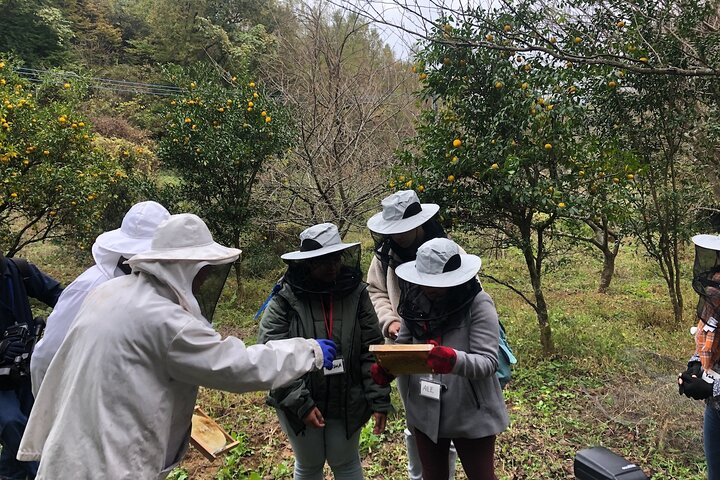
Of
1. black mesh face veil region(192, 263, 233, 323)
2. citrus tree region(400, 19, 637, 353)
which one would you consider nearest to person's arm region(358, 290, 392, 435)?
black mesh face veil region(192, 263, 233, 323)

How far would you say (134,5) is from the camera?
2450 cm

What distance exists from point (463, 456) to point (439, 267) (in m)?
0.88

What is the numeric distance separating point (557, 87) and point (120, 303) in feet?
13.2

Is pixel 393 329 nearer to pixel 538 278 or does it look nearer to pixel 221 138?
pixel 538 278

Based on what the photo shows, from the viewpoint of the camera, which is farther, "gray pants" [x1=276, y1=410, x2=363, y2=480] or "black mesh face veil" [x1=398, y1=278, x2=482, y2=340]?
"gray pants" [x1=276, y1=410, x2=363, y2=480]

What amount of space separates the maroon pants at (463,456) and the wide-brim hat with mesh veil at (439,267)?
2.41 ft

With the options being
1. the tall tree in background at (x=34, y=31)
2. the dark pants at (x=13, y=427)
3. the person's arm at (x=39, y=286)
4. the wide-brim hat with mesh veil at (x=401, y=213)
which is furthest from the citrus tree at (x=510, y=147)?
the tall tree in background at (x=34, y=31)

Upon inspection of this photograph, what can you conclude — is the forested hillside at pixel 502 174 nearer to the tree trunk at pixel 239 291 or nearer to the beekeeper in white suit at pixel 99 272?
the tree trunk at pixel 239 291

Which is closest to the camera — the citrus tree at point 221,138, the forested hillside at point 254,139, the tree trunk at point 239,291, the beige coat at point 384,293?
the beige coat at point 384,293

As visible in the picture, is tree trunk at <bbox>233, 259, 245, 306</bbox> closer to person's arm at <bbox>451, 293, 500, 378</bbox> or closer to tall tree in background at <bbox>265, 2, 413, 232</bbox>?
tall tree in background at <bbox>265, 2, 413, 232</bbox>

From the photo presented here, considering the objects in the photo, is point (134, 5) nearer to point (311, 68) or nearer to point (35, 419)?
point (311, 68)

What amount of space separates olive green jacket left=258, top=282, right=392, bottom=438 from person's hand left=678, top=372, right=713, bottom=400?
53.9 inches

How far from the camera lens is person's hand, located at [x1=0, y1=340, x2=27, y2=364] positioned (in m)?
2.60

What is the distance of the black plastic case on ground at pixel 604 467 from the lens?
4.44 ft
